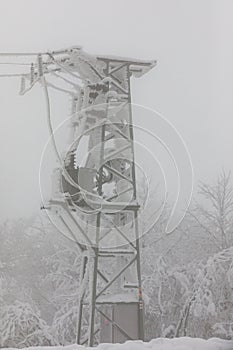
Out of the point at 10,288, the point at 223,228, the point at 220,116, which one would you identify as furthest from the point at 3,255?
the point at 220,116

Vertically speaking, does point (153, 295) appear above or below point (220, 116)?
below

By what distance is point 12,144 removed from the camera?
2467 millimetres

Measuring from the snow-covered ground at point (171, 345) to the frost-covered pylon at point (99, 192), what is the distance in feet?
0.12

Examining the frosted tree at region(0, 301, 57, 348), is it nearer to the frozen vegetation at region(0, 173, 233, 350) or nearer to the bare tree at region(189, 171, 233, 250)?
the frozen vegetation at region(0, 173, 233, 350)

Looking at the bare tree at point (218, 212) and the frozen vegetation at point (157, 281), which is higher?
the bare tree at point (218, 212)

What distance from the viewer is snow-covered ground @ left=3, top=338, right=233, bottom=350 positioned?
2436mm

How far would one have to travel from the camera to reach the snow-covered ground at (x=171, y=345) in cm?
244

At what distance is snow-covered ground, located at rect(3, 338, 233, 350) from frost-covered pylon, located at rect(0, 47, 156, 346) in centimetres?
4

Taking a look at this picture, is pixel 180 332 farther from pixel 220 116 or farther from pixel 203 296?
pixel 220 116

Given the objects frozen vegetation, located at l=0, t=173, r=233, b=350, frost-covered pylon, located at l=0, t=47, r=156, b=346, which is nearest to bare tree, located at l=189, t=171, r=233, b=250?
frozen vegetation, located at l=0, t=173, r=233, b=350

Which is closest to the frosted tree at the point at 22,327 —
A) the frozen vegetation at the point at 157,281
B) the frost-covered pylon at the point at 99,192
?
the frozen vegetation at the point at 157,281

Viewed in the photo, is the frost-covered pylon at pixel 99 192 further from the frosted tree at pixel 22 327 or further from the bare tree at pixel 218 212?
the bare tree at pixel 218 212

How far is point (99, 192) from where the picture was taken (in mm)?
2520

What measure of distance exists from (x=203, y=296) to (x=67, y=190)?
0.83m
